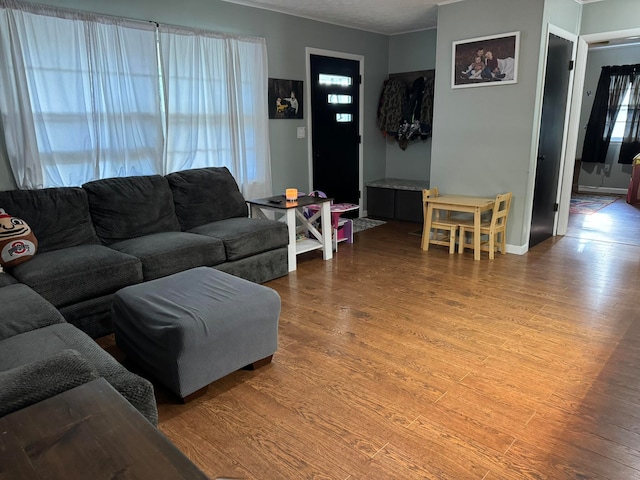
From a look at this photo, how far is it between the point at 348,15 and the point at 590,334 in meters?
3.94

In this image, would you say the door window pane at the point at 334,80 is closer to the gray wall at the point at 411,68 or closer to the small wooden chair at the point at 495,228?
the gray wall at the point at 411,68

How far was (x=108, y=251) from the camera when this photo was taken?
2.98 m

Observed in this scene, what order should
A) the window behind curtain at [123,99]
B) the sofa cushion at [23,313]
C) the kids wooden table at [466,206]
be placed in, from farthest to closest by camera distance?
the kids wooden table at [466,206], the window behind curtain at [123,99], the sofa cushion at [23,313]

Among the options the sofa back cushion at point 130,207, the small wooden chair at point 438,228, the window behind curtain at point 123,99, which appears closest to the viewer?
the window behind curtain at point 123,99

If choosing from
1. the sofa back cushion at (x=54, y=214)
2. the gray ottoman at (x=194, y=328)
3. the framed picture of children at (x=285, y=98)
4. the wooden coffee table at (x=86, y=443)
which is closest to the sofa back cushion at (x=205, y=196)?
the sofa back cushion at (x=54, y=214)

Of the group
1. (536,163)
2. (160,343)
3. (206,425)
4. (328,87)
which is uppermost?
(328,87)

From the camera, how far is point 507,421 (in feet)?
6.55

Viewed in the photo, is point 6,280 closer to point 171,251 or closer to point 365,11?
point 171,251

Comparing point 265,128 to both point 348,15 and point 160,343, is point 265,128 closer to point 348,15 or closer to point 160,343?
point 348,15

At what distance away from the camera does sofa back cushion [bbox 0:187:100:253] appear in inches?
118

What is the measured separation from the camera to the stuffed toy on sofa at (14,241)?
2695 mm

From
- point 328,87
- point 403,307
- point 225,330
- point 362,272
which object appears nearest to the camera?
point 225,330

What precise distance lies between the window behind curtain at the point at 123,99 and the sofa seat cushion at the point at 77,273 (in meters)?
0.80

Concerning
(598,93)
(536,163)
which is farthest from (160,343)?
(598,93)
